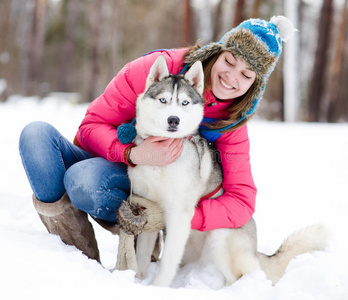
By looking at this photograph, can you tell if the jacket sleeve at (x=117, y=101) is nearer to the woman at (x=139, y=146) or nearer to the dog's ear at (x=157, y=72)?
the woman at (x=139, y=146)

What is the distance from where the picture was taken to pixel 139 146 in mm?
2176

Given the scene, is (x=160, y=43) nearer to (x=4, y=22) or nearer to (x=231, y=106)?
(x=4, y=22)

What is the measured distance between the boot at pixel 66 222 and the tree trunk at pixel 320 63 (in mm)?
8420

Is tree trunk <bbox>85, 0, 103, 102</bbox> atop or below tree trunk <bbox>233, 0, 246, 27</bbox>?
below

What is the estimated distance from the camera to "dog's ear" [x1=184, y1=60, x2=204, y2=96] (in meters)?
2.15

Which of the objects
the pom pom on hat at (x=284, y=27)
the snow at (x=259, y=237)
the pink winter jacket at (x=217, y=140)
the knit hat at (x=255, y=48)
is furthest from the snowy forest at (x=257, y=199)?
the pom pom on hat at (x=284, y=27)

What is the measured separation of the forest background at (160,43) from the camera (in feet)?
30.1

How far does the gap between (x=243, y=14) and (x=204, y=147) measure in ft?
22.8

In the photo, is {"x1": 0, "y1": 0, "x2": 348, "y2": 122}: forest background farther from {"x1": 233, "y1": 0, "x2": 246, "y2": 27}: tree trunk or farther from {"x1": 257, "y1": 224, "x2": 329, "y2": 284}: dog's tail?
{"x1": 257, "y1": 224, "x2": 329, "y2": 284}: dog's tail

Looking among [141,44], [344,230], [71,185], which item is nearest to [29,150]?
[71,185]

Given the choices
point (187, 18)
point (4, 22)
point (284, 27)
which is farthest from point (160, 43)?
point (284, 27)

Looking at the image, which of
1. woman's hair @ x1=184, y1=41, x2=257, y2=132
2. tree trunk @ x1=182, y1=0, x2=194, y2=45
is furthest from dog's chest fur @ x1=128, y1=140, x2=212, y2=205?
tree trunk @ x1=182, y1=0, x2=194, y2=45

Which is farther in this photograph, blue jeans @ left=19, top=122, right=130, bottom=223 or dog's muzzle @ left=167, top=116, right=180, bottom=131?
blue jeans @ left=19, top=122, right=130, bottom=223

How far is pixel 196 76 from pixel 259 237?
1660 millimetres
